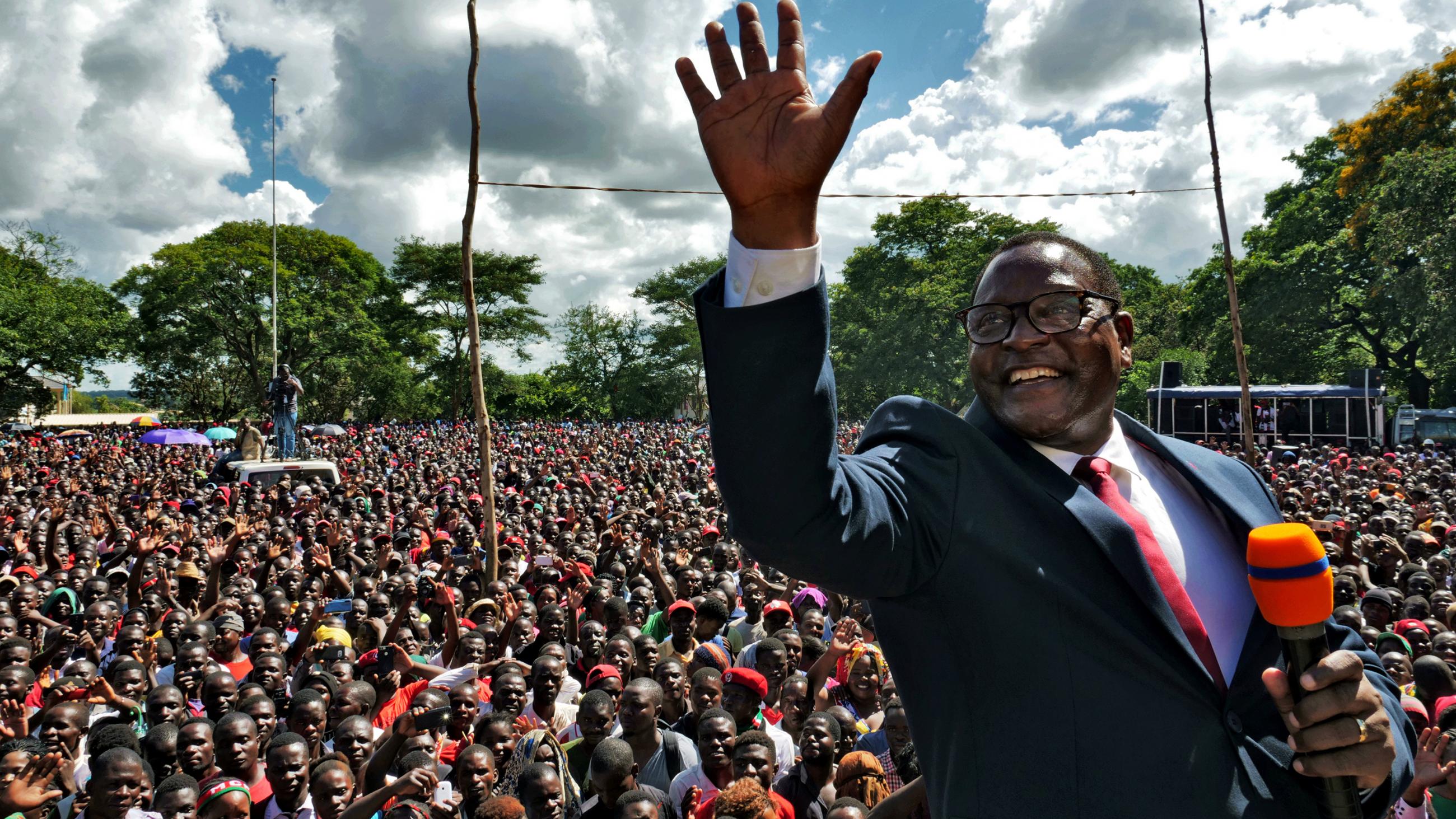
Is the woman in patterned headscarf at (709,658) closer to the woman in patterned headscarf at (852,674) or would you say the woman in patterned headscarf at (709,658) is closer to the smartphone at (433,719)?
the woman in patterned headscarf at (852,674)

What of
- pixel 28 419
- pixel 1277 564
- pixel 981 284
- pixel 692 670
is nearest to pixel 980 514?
pixel 1277 564

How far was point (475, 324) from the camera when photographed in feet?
28.0

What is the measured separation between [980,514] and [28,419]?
53373 millimetres

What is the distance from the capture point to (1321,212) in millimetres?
28281

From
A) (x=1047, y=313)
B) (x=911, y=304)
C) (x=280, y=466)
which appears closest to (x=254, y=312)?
(x=280, y=466)

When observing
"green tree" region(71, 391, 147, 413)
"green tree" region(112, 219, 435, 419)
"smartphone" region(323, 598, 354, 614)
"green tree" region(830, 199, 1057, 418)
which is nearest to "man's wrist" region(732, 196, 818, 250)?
"smartphone" region(323, 598, 354, 614)

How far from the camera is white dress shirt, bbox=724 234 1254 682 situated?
4.67ft

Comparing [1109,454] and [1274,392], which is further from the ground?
[1274,392]

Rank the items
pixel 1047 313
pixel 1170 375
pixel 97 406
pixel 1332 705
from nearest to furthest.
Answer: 1. pixel 1332 705
2. pixel 1047 313
3. pixel 1170 375
4. pixel 97 406

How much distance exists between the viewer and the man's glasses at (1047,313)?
1.47m

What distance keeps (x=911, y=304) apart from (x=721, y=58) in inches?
1281

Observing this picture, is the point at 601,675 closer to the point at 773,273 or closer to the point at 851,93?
the point at 773,273

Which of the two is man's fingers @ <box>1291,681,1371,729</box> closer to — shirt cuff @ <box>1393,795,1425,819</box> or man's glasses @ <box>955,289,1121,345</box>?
man's glasses @ <box>955,289,1121,345</box>

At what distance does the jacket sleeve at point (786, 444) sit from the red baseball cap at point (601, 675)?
437 centimetres
